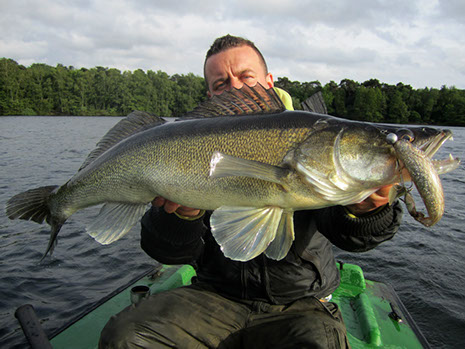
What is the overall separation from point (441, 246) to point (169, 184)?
323 inches

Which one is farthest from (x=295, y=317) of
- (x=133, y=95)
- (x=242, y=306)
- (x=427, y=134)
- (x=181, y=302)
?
(x=133, y=95)

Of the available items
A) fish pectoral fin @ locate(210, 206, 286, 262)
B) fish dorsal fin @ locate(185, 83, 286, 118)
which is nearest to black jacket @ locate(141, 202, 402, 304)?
fish pectoral fin @ locate(210, 206, 286, 262)

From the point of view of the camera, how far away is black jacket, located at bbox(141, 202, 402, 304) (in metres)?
2.70

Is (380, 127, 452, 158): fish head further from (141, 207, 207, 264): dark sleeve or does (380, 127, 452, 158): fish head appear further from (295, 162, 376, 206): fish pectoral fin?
(141, 207, 207, 264): dark sleeve

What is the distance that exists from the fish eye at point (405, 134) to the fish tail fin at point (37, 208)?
8.86ft

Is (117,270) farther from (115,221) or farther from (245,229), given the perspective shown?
(245,229)

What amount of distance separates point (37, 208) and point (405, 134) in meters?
2.96

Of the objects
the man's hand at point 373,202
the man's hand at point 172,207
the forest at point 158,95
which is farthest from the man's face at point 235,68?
the forest at point 158,95

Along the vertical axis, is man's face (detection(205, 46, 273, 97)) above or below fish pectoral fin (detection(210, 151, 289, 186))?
above

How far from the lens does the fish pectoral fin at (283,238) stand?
89.0 inches

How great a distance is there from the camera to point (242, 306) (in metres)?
2.84

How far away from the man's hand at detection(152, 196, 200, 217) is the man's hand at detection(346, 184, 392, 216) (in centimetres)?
130

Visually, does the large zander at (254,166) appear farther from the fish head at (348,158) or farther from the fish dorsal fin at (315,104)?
the fish dorsal fin at (315,104)

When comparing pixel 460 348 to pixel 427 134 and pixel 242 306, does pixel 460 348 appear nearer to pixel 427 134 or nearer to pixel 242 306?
pixel 242 306
